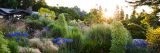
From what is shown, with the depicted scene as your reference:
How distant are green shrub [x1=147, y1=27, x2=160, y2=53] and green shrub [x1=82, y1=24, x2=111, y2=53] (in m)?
1.14

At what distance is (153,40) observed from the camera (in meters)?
→ 8.92

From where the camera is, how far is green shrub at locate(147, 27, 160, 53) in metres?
8.85

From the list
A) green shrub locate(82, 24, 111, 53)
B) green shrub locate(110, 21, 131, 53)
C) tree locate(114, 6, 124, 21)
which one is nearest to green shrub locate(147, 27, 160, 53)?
green shrub locate(110, 21, 131, 53)

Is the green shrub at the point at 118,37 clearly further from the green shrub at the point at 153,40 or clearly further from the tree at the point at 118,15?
the tree at the point at 118,15

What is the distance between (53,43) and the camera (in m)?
10.0

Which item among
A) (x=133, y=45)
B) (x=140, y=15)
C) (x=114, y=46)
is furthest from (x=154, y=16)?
(x=114, y=46)

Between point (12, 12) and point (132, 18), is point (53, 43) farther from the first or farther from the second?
point (12, 12)

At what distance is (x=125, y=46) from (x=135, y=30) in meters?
4.45

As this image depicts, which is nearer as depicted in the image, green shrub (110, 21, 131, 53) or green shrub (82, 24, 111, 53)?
green shrub (110, 21, 131, 53)

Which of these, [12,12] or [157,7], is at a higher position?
[157,7]

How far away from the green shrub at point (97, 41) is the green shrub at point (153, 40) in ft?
3.74

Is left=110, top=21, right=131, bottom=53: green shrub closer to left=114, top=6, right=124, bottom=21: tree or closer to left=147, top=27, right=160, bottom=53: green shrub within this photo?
left=147, top=27, right=160, bottom=53: green shrub

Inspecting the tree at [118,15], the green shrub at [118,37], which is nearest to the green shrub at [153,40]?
the green shrub at [118,37]

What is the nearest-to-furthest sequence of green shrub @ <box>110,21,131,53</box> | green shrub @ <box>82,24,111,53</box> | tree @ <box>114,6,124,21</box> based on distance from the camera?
green shrub @ <box>110,21,131,53</box>, green shrub @ <box>82,24,111,53</box>, tree @ <box>114,6,124,21</box>
